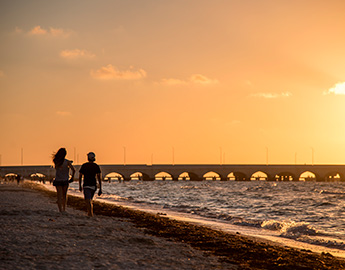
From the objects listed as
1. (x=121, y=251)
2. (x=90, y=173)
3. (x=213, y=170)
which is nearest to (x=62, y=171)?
(x=90, y=173)

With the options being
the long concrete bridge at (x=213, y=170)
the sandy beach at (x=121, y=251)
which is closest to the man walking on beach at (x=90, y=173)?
the sandy beach at (x=121, y=251)

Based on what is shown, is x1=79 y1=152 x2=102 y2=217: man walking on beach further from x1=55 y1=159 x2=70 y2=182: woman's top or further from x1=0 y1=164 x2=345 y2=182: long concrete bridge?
x1=0 y1=164 x2=345 y2=182: long concrete bridge

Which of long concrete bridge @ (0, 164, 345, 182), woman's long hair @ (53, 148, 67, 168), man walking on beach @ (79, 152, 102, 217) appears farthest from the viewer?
long concrete bridge @ (0, 164, 345, 182)

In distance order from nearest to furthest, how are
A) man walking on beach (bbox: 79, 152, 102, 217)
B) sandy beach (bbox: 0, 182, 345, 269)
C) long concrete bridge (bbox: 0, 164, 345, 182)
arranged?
1. sandy beach (bbox: 0, 182, 345, 269)
2. man walking on beach (bbox: 79, 152, 102, 217)
3. long concrete bridge (bbox: 0, 164, 345, 182)

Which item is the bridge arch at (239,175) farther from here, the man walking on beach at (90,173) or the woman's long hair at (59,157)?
the man walking on beach at (90,173)

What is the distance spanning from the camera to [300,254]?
9.84 meters

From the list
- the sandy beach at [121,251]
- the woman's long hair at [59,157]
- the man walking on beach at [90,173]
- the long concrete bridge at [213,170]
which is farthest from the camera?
the long concrete bridge at [213,170]

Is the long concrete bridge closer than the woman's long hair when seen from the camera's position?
No

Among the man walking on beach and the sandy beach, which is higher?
the man walking on beach

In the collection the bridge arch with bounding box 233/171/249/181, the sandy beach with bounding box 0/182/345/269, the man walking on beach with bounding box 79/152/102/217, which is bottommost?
the bridge arch with bounding box 233/171/249/181

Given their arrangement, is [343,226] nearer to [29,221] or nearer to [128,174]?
[29,221]

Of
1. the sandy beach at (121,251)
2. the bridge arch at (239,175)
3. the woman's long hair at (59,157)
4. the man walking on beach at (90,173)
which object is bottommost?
the bridge arch at (239,175)

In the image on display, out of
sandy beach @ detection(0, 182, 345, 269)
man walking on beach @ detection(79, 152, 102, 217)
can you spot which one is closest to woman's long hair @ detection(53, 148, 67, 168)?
man walking on beach @ detection(79, 152, 102, 217)

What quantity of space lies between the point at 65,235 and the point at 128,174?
455 feet
